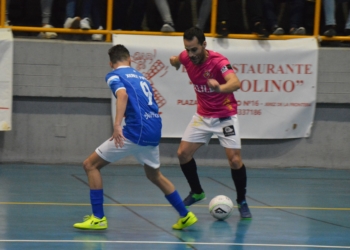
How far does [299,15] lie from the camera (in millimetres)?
12727

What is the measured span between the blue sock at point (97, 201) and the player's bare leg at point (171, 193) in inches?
20.7

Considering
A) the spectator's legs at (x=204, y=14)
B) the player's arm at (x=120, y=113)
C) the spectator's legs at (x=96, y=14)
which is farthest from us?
the spectator's legs at (x=204, y=14)

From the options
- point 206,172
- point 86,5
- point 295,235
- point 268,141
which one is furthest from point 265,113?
point 295,235

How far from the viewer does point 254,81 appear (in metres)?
12.0

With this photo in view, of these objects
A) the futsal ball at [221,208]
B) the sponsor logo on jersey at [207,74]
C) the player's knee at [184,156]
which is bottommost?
the futsal ball at [221,208]

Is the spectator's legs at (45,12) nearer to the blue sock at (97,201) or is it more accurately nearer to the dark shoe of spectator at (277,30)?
the dark shoe of spectator at (277,30)

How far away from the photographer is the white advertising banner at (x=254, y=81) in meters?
→ 11.8

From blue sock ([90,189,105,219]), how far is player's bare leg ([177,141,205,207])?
158 cm

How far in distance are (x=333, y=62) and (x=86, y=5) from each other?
4.30 meters

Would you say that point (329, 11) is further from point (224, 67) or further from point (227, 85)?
point (227, 85)

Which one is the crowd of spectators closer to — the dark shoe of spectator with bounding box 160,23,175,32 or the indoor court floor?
the dark shoe of spectator with bounding box 160,23,175,32

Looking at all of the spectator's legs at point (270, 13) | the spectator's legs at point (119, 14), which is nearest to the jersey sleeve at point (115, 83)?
the spectator's legs at point (119, 14)

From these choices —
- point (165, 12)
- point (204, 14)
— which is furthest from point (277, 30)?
→ point (165, 12)

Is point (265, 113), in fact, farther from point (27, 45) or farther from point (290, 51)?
point (27, 45)
